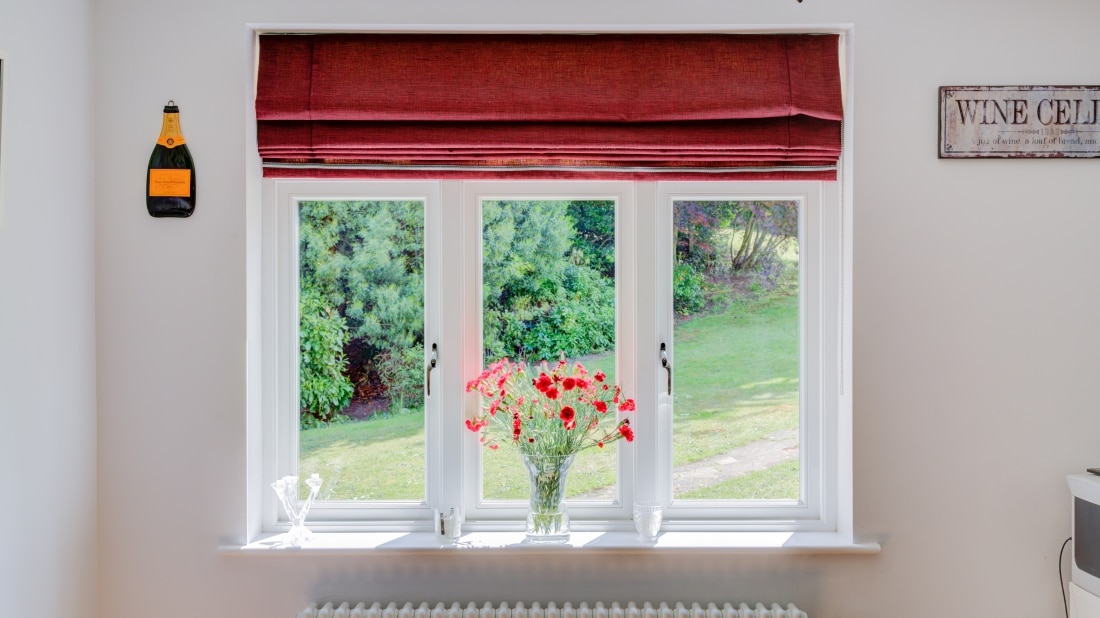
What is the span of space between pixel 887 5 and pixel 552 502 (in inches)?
68.9

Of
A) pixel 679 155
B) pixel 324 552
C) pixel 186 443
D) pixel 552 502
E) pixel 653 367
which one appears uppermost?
pixel 679 155

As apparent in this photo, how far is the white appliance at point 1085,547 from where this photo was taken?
1.86 meters

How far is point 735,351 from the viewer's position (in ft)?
7.26

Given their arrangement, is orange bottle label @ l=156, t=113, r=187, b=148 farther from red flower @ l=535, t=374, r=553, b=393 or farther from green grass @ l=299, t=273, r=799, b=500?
red flower @ l=535, t=374, r=553, b=393

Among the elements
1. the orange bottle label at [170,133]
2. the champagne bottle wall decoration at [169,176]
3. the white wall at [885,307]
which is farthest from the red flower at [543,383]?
the orange bottle label at [170,133]

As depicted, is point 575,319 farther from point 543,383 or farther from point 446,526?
point 446,526

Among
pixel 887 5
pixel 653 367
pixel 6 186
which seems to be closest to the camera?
pixel 6 186

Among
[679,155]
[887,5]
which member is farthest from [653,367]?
[887,5]

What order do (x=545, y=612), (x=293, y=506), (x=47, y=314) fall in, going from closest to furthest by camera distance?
(x=47, y=314) → (x=545, y=612) → (x=293, y=506)

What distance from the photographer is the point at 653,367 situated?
7.17ft

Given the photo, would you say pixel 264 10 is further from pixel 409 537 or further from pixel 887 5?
pixel 887 5

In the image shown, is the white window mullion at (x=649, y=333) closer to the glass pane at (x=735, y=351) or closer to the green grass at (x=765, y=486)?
the glass pane at (x=735, y=351)

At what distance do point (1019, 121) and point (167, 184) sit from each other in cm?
246

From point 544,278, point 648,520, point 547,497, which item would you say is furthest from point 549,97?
point 648,520
